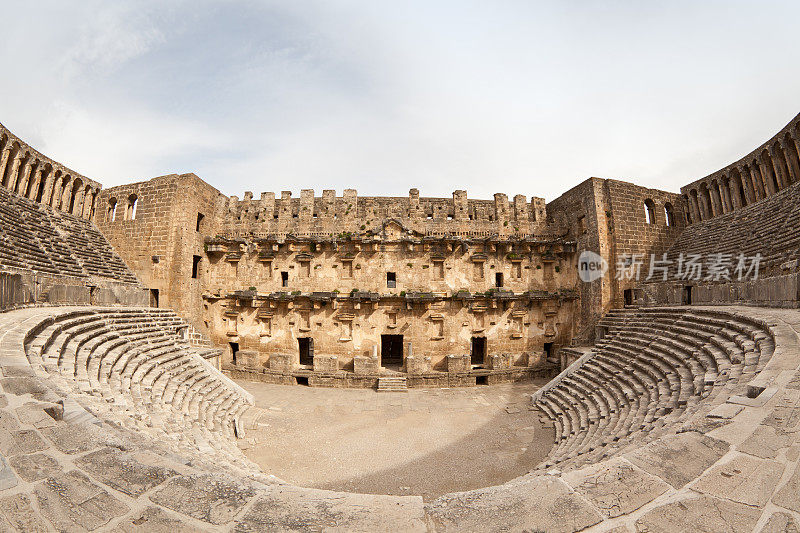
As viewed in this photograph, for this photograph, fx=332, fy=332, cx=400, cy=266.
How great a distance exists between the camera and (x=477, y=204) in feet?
66.4

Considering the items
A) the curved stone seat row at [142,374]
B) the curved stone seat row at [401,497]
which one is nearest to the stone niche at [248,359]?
the curved stone seat row at [142,374]

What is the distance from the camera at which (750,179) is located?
1788 cm

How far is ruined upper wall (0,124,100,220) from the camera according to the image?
51.2 feet

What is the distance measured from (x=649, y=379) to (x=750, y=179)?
16328 millimetres

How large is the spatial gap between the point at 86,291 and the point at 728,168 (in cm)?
3203

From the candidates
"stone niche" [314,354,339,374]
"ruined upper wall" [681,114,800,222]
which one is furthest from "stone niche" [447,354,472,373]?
"ruined upper wall" [681,114,800,222]

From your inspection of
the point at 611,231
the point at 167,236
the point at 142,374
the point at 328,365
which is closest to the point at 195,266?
the point at 167,236

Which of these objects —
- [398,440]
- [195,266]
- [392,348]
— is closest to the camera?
[398,440]

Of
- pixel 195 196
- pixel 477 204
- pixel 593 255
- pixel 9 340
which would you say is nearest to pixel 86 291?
pixel 195 196

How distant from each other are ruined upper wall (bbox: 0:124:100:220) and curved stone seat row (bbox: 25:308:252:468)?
9.51 m

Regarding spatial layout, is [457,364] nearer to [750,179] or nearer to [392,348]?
[392,348]

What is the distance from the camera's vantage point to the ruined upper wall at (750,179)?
51.9ft

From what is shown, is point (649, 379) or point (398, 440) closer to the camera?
point (649, 379)

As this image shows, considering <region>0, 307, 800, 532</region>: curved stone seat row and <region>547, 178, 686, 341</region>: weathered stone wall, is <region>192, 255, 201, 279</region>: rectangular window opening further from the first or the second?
<region>547, 178, 686, 341</region>: weathered stone wall
